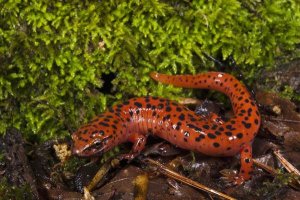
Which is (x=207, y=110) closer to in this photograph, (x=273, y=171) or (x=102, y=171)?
(x=273, y=171)

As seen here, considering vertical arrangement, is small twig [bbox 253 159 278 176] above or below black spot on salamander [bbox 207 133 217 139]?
below

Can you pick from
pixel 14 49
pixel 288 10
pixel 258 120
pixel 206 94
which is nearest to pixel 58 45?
pixel 14 49

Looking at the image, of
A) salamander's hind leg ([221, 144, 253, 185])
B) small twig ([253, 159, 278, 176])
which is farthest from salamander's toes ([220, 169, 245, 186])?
small twig ([253, 159, 278, 176])

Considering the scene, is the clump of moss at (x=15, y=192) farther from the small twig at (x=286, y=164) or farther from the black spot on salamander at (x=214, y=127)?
the small twig at (x=286, y=164)

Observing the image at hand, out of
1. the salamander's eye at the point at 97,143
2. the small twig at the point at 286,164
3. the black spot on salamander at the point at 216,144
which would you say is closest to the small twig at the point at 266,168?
the small twig at the point at 286,164

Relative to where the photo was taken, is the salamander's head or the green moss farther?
the green moss

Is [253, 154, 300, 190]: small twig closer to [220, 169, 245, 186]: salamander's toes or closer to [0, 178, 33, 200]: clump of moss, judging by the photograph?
[220, 169, 245, 186]: salamander's toes

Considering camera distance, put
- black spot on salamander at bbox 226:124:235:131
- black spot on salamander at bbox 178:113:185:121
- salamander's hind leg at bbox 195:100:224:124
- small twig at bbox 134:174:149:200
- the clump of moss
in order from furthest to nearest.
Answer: salamander's hind leg at bbox 195:100:224:124 → black spot on salamander at bbox 178:113:185:121 → black spot on salamander at bbox 226:124:235:131 → small twig at bbox 134:174:149:200 → the clump of moss

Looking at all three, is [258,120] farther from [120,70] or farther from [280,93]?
[120,70]
